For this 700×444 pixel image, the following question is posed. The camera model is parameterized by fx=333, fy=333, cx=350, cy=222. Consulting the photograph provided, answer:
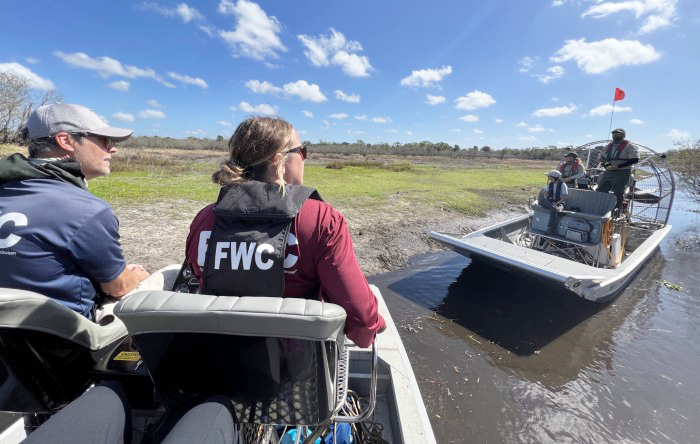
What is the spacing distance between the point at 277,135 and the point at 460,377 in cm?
401

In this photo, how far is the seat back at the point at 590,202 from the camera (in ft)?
24.0

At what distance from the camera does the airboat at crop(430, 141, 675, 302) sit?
5.43m

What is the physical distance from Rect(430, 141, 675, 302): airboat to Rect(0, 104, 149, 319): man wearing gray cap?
5.57 metres

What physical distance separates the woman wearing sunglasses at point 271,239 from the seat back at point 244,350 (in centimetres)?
24

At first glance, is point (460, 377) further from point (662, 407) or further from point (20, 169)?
point (20, 169)

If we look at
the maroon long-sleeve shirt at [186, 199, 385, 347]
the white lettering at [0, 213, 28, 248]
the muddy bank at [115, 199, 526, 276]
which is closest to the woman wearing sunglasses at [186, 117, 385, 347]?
the maroon long-sleeve shirt at [186, 199, 385, 347]

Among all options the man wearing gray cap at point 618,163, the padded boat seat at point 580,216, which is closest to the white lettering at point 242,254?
the padded boat seat at point 580,216

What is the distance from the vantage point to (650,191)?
10047mm

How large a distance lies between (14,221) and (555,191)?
8.73 m

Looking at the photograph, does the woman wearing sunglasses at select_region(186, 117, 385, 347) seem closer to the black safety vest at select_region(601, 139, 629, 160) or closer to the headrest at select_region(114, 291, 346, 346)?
the headrest at select_region(114, 291, 346, 346)

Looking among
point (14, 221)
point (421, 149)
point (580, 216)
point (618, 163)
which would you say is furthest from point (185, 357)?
point (421, 149)

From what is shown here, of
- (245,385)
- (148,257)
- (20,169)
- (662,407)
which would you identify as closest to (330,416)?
(245,385)

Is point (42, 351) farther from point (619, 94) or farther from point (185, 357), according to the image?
point (619, 94)

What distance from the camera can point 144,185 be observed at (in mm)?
13086
